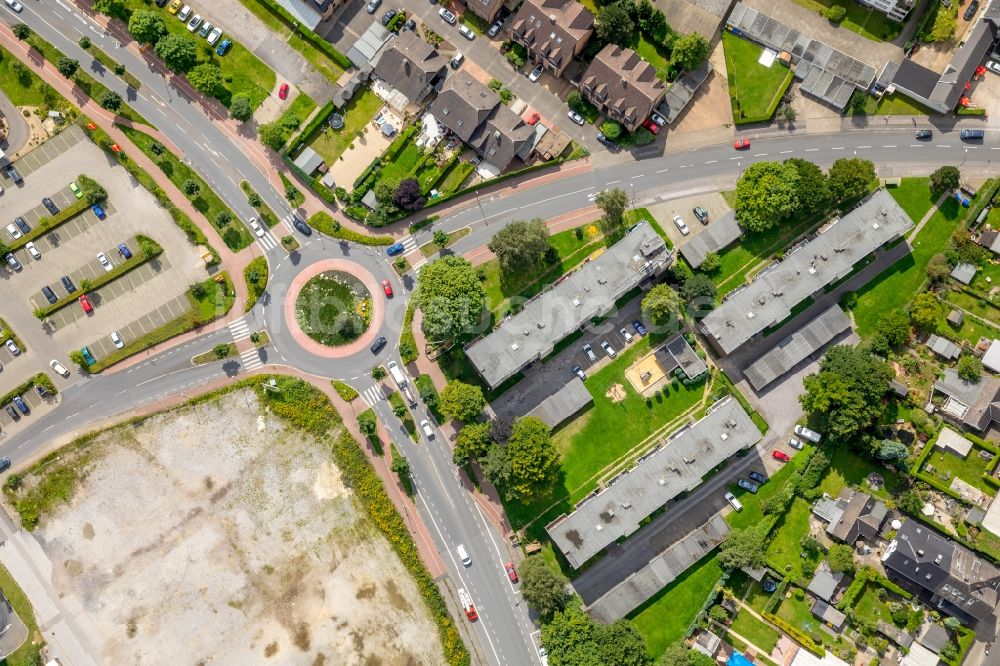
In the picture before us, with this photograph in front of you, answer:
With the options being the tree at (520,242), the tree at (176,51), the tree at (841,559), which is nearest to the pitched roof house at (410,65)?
the tree at (520,242)

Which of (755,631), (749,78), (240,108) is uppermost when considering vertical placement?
(749,78)

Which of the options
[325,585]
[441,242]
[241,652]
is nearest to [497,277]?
[441,242]

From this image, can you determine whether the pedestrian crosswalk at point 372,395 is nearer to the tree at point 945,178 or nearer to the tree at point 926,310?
the tree at point 926,310

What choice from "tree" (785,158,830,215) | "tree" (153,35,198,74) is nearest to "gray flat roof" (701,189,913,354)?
"tree" (785,158,830,215)

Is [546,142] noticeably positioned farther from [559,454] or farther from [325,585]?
[325,585]

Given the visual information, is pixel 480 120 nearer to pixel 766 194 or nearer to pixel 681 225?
pixel 681 225

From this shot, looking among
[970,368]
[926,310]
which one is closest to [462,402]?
[926,310]

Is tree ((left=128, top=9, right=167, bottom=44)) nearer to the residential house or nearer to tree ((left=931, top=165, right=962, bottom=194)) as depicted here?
the residential house
